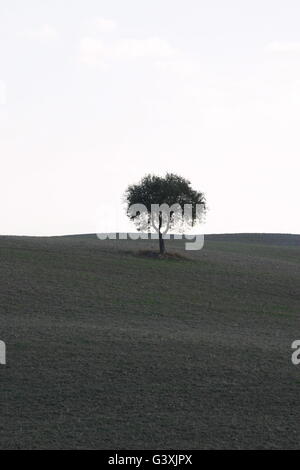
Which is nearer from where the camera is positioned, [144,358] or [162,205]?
[144,358]

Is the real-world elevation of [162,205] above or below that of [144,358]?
above

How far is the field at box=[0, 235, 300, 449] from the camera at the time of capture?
1930cm

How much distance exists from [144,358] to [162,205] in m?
36.7

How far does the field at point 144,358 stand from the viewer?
63.3 feet

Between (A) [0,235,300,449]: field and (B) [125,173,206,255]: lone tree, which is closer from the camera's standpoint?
(A) [0,235,300,449]: field

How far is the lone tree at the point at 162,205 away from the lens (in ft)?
208

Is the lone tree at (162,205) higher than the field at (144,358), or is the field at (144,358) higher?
the lone tree at (162,205)

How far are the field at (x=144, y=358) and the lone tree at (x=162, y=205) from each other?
359 inches

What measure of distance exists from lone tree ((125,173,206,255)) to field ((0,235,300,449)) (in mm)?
9124

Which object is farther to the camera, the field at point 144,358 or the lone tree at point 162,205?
the lone tree at point 162,205

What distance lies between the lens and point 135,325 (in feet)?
115

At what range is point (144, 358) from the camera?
90.2 feet

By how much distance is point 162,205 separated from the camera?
6319 cm
